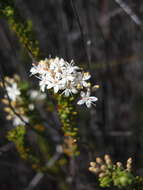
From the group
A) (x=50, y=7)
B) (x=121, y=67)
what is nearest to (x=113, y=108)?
(x=121, y=67)

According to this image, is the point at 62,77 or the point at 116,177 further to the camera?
the point at 62,77

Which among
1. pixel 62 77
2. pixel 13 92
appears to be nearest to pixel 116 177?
pixel 62 77

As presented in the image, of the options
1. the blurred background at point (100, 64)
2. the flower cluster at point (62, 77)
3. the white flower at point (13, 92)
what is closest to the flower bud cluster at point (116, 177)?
the flower cluster at point (62, 77)

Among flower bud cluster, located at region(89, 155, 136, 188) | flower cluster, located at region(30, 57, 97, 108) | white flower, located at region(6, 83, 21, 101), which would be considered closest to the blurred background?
white flower, located at region(6, 83, 21, 101)

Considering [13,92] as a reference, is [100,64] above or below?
above

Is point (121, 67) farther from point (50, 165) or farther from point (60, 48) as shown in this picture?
point (50, 165)

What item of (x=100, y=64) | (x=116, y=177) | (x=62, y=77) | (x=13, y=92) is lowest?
(x=116, y=177)

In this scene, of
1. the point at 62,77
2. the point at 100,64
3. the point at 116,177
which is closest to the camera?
the point at 116,177

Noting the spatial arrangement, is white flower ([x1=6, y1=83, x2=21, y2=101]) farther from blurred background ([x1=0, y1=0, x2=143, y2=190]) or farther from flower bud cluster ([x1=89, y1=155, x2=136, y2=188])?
flower bud cluster ([x1=89, y1=155, x2=136, y2=188])

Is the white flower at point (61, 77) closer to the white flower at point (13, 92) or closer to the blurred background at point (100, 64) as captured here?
the white flower at point (13, 92)

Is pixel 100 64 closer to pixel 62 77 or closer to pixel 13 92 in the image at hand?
pixel 13 92
